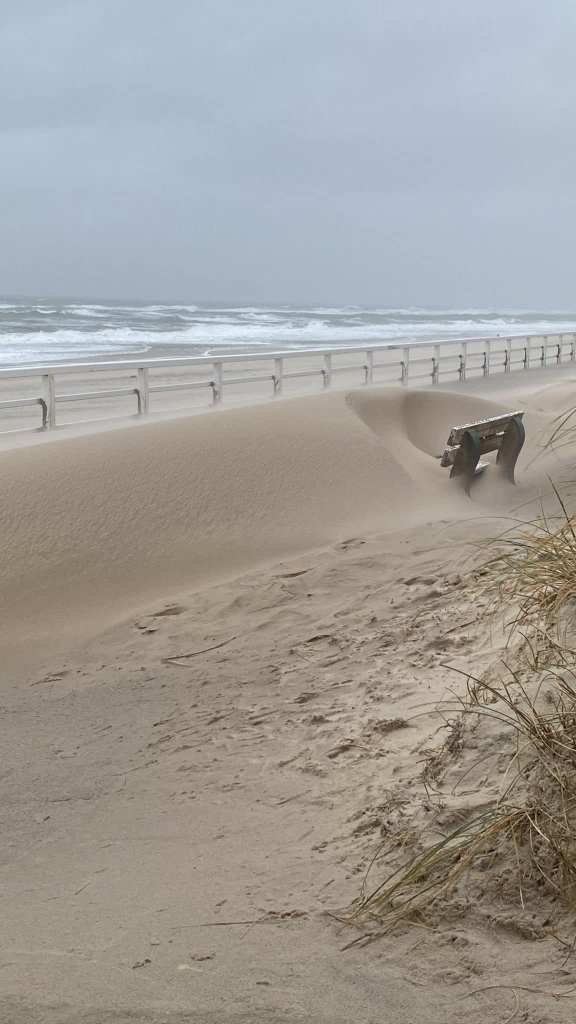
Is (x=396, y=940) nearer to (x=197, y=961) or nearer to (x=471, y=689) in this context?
(x=197, y=961)

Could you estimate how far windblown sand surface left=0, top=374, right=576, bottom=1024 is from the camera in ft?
9.97

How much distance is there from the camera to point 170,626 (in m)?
6.61

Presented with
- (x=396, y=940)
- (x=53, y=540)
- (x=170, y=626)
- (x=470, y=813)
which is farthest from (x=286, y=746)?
(x=53, y=540)

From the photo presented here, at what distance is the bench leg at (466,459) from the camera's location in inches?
431

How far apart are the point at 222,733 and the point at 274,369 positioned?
1513cm

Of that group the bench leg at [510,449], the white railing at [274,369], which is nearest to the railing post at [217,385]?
the white railing at [274,369]

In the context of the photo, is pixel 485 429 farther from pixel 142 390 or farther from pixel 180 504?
pixel 180 504

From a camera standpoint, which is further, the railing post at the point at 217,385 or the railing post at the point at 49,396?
the railing post at the point at 217,385

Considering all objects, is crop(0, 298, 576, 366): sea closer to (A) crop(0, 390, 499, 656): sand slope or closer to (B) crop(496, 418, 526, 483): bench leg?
(B) crop(496, 418, 526, 483): bench leg

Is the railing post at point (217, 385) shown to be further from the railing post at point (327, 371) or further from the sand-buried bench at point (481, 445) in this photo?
the sand-buried bench at point (481, 445)

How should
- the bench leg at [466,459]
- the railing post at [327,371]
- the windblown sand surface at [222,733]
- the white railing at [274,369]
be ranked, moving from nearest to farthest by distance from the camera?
1. the windblown sand surface at [222,733]
2. the white railing at [274,369]
3. the bench leg at [466,459]
4. the railing post at [327,371]

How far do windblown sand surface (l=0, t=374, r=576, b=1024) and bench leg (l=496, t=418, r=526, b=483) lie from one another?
181 centimetres

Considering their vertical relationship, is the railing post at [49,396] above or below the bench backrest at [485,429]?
above

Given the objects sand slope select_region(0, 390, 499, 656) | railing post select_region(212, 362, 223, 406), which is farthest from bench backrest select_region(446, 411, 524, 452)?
railing post select_region(212, 362, 223, 406)
